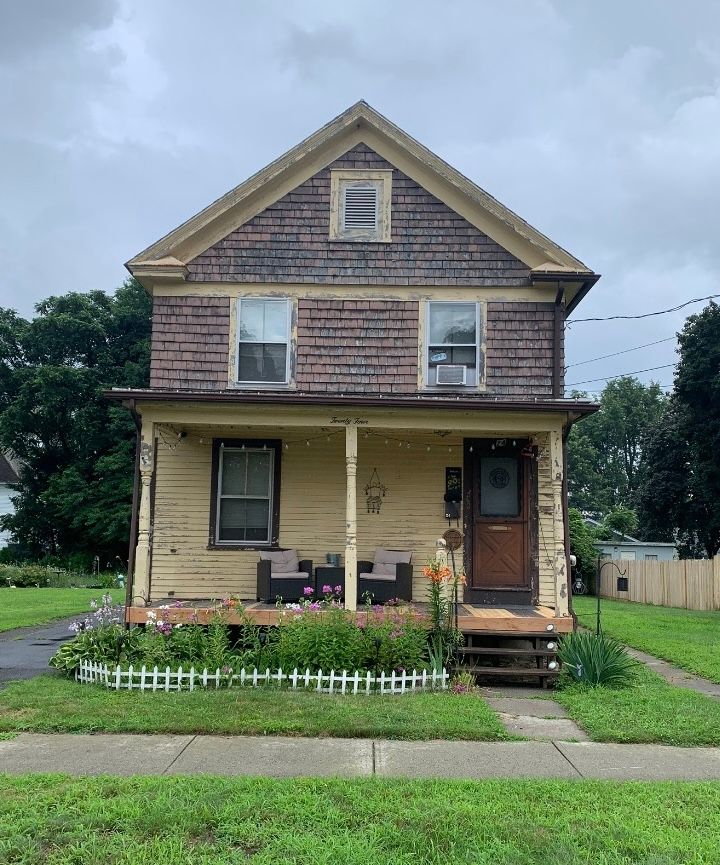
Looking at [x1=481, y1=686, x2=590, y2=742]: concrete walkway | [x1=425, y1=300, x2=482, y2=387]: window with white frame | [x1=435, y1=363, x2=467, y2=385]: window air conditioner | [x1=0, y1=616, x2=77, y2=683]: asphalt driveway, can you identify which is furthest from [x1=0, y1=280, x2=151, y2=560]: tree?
[x1=481, y1=686, x2=590, y2=742]: concrete walkway

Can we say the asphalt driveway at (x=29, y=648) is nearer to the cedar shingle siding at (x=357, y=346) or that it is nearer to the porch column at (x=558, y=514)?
the cedar shingle siding at (x=357, y=346)

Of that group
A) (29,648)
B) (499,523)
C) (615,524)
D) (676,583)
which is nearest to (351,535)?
(499,523)

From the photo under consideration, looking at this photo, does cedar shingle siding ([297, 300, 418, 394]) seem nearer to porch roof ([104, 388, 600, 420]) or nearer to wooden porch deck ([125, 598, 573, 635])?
porch roof ([104, 388, 600, 420])

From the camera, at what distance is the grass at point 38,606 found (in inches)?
582

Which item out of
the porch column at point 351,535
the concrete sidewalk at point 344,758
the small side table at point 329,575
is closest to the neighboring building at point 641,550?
the small side table at point 329,575

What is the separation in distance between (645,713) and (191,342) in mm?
7947

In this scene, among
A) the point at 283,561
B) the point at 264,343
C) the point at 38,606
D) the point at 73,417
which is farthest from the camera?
the point at 73,417

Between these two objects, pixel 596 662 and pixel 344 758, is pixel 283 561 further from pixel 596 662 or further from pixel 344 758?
pixel 344 758

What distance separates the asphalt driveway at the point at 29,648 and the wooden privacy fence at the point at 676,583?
16.5 metres

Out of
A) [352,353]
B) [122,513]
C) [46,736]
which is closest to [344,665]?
[46,736]

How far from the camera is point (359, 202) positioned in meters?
11.9

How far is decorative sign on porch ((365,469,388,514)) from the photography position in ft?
37.5

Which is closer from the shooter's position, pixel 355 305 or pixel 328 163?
pixel 355 305

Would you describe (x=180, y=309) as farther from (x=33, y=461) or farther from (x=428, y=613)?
(x=33, y=461)
